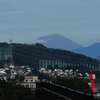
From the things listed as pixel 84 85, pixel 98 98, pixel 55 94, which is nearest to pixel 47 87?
pixel 55 94

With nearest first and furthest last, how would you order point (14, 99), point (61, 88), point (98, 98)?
point (98, 98) → point (61, 88) → point (14, 99)

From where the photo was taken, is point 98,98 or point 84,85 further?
point 84,85

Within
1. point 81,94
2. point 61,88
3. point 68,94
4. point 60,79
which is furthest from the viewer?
point 60,79

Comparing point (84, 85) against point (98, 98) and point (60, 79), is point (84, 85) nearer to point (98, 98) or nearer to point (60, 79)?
point (60, 79)

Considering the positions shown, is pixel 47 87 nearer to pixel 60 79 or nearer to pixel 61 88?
pixel 61 88

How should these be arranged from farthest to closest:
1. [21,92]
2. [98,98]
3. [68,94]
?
[21,92], [68,94], [98,98]

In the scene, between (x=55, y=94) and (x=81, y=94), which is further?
(x=55, y=94)

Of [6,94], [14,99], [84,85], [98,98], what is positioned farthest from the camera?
[84,85]

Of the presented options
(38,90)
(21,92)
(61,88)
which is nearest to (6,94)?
(21,92)
